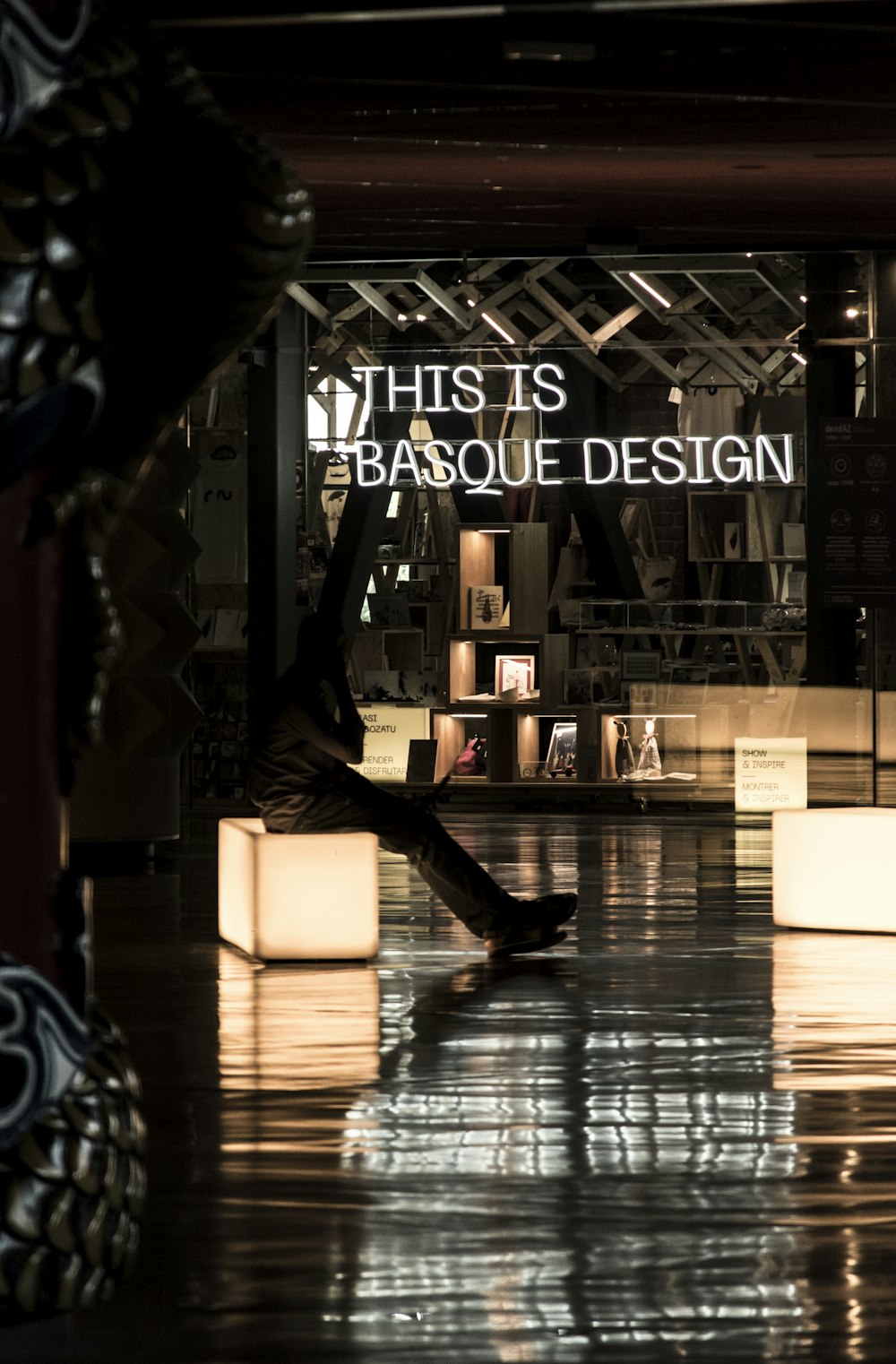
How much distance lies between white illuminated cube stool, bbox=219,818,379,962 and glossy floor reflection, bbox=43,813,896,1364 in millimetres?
164

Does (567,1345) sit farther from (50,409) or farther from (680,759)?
(680,759)

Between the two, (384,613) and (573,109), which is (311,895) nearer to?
(573,109)

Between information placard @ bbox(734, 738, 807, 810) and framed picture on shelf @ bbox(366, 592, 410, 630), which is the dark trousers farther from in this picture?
framed picture on shelf @ bbox(366, 592, 410, 630)

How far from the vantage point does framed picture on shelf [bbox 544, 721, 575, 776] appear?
1339 centimetres

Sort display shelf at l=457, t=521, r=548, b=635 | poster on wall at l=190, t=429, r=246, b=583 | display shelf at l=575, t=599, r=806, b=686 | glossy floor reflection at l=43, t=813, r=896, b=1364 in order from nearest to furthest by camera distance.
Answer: glossy floor reflection at l=43, t=813, r=896, b=1364, display shelf at l=575, t=599, r=806, b=686, poster on wall at l=190, t=429, r=246, b=583, display shelf at l=457, t=521, r=548, b=635

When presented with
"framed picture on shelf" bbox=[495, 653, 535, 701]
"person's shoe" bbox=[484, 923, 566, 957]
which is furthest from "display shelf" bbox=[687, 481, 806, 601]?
"person's shoe" bbox=[484, 923, 566, 957]

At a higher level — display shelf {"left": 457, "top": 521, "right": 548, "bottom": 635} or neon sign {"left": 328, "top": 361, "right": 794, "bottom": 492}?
neon sign {"left": 328, "top": 361, "right": 794, "bottom": 492}

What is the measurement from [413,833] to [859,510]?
543 centimetres

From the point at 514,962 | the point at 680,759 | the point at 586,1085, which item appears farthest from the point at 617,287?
the point at 586,1085

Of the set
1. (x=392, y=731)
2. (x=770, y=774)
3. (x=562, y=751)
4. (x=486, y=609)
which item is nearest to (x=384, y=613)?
(x=486, y=609)

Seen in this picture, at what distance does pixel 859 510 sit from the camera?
39.6 feet

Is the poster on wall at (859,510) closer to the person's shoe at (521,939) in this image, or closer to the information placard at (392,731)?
the information placard at (392,731)

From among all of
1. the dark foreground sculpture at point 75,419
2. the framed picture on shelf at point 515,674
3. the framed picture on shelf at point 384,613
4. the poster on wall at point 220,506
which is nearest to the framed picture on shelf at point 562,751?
the framed picture on shelf at point 515,674

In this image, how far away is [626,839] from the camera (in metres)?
11.6
